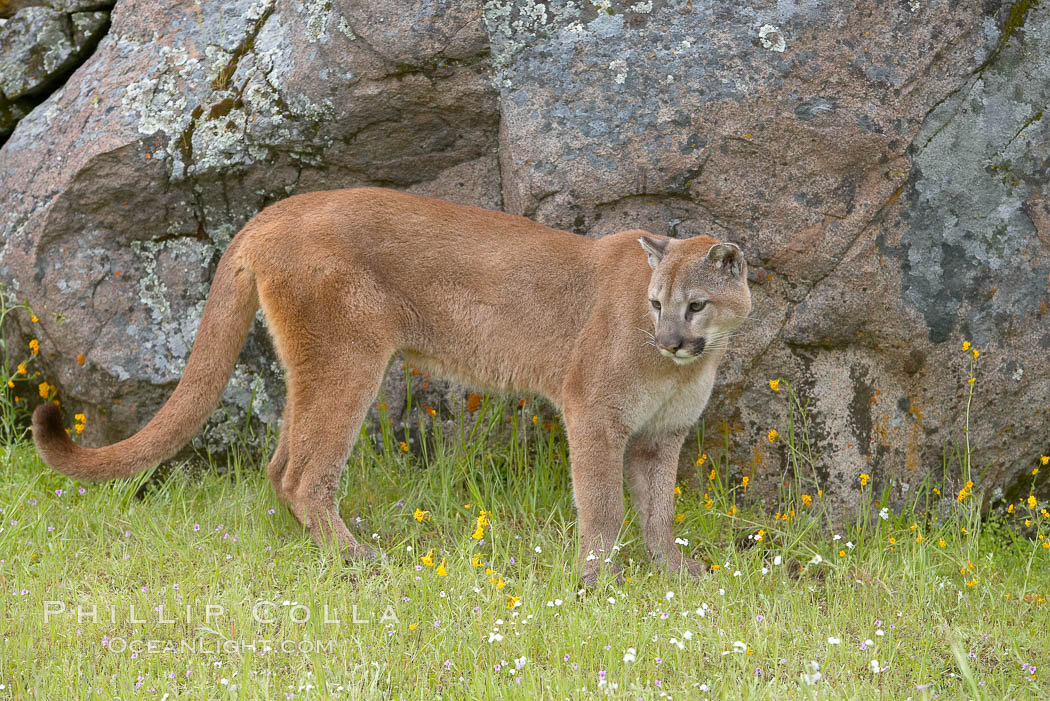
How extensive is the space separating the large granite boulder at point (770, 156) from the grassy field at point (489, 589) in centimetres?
32

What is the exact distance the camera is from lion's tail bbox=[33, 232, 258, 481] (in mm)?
5305

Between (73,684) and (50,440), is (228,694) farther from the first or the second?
(50,440)

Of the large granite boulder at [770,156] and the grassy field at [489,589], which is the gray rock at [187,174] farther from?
the grassy field at [489,589]

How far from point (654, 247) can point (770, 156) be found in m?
1.00

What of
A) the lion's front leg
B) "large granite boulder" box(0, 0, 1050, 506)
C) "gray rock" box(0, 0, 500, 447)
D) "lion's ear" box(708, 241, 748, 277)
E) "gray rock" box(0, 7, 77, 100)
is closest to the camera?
"lion's ear" box(708, 241, 748, 277)

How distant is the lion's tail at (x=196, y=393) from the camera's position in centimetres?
530

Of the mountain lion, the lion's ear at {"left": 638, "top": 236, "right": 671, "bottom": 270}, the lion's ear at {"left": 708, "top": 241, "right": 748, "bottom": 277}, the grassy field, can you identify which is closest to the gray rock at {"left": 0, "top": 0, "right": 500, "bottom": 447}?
the grassy field

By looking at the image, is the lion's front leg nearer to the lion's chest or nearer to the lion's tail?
the lion's chest

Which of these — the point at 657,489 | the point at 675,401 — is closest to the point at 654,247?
the point at 675,401

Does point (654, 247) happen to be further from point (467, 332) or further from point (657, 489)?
point (657, 489)

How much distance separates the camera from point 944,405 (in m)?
5.91

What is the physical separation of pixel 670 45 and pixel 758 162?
0.76m

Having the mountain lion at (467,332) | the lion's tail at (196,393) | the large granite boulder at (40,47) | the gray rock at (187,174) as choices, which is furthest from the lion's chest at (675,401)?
the large granite boulder at (40,47)

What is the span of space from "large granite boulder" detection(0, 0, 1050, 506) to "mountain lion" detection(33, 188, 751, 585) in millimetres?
535
